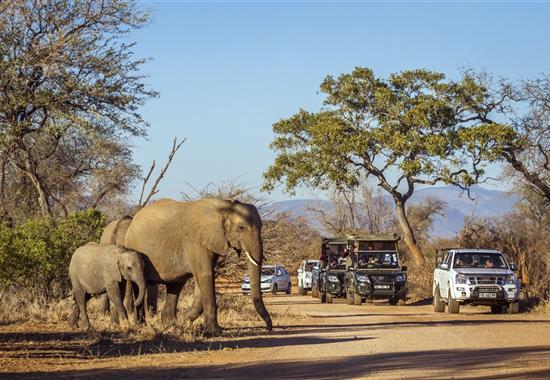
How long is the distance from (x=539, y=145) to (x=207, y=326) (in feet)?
84.8

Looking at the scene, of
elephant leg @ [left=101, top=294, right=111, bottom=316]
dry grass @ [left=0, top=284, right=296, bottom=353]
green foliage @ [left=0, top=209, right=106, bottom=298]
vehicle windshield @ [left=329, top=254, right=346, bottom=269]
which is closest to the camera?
dry grass @ [left=0, top=284, right=296, bottom=353]

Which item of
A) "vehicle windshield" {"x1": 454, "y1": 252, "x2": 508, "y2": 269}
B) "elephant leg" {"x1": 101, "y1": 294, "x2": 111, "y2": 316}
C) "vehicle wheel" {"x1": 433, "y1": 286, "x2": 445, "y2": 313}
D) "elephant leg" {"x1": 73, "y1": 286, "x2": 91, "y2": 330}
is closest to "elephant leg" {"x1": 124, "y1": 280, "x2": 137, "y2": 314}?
"elephant leg" {"x1": 73, "y1": 286, "x2": 91, "y2": 330}

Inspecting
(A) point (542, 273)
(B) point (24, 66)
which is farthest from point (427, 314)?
(B) point (24, 66)

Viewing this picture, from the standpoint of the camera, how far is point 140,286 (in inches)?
834

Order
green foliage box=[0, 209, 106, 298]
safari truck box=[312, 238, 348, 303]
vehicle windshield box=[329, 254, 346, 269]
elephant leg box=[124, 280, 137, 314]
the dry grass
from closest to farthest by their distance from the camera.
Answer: the dry grass → elephant leg box=[124, 280, 137, 314] → green foliage box=[0, 209, 106, 298] → safari truck box=[312, 238, 348, 303] → vehicle windshield box=[329, 254, 346, 269]

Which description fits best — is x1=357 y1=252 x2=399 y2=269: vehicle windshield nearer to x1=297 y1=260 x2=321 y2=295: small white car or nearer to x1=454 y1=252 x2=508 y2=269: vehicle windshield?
x1=454 y1=252 x2=508 y2=269: vehicle windshield

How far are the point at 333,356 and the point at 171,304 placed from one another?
6.35 metres

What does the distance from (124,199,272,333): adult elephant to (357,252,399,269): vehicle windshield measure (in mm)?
15072

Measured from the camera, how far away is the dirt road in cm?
1400

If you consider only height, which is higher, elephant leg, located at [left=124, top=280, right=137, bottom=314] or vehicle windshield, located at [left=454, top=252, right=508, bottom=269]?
vehicle windshield, located at [left=454, top=252, right=508, bottom=269]

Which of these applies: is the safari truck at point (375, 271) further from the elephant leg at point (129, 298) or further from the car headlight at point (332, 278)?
the elephant leg at point (129, 298)

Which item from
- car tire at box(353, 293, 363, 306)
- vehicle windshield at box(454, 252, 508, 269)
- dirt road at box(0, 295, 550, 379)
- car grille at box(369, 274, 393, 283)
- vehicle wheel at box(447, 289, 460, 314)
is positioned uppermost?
vehicle windshield at box(454, 252, 508, 269)

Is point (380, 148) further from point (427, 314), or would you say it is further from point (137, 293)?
point (137, 293)

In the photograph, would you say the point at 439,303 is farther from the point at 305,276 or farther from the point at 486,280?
the point at 305,276
